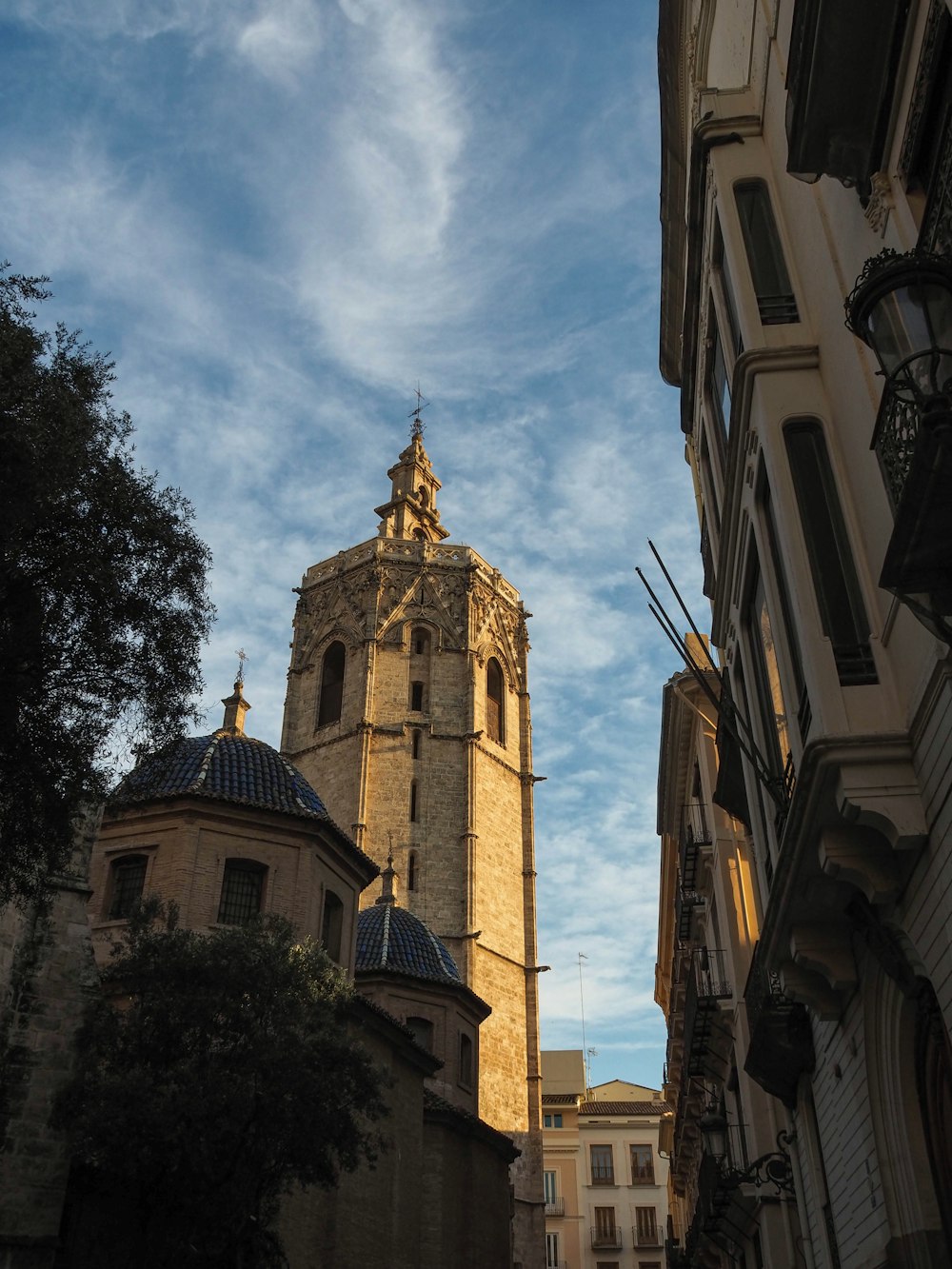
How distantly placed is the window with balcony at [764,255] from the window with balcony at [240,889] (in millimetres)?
16721

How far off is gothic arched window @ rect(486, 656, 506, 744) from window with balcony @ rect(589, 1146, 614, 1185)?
944 inches

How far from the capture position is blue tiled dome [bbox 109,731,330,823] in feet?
78.4

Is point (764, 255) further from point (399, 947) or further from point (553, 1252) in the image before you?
point (553, 1252)

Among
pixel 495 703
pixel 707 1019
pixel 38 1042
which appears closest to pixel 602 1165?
pixel 495 703

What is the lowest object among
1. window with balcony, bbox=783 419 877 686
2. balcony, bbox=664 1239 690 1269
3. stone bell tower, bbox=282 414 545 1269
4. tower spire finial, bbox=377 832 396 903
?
balcony, bbox=664 1239 690 1269

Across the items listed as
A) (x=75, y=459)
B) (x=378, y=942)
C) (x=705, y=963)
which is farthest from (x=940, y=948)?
(x=378, y=942)

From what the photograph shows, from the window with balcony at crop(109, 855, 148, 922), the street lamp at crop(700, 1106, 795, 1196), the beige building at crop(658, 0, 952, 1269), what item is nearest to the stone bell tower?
the window with balcony at crop(109, 855, 148, 922)

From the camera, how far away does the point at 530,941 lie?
4691cm

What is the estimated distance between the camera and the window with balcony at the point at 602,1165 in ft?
196

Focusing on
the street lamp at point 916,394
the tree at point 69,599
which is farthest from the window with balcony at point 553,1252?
the street lamp at point 916,394

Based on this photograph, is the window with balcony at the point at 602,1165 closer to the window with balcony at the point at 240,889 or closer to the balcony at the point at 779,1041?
the window with balcony at the point at 240,889

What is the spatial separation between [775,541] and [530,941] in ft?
129

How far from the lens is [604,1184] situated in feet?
195

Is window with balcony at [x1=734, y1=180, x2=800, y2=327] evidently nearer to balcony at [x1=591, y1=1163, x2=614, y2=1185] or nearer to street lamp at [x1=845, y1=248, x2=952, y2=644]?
street lamp at [x1=845, y1=248, x2=952, y2=644]
